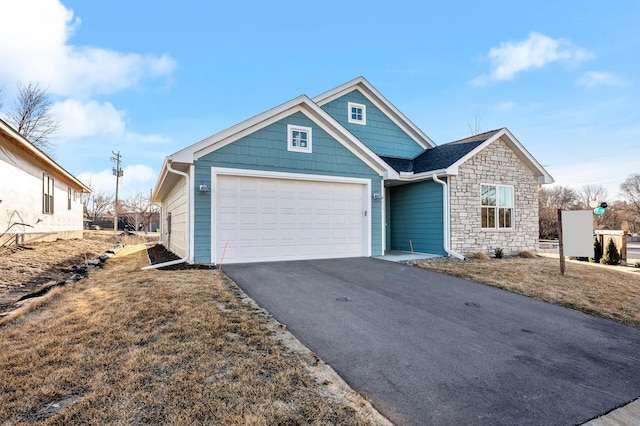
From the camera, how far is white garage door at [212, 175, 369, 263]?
9.20 m

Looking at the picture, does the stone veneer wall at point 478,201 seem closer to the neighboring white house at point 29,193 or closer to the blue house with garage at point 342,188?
the blue house with garage at point 342,188

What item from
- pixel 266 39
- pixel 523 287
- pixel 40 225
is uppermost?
pixel 266 39

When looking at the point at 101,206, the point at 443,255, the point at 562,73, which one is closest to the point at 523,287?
the point at 443,255

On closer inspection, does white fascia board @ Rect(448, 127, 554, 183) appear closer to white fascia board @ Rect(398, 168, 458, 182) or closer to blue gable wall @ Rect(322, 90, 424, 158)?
white fascia board @ Rect(398, 168, 458, 182)

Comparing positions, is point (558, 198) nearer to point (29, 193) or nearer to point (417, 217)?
point (417, 217)

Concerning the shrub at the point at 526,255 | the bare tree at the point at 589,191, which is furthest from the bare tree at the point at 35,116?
the bare tree at the point at 589,191

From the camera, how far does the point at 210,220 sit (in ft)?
29.0

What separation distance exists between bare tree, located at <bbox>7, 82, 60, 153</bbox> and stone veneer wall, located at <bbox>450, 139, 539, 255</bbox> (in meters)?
29.0

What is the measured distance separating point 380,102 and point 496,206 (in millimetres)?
6307

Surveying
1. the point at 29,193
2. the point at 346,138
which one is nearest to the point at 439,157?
the point at 346,138

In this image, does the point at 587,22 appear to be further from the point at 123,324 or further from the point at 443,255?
the point at 123,324

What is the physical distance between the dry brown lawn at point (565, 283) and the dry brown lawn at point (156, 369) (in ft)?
17.9

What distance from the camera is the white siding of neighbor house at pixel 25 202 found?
10.1 meters

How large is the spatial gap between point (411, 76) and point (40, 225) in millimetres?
17499
